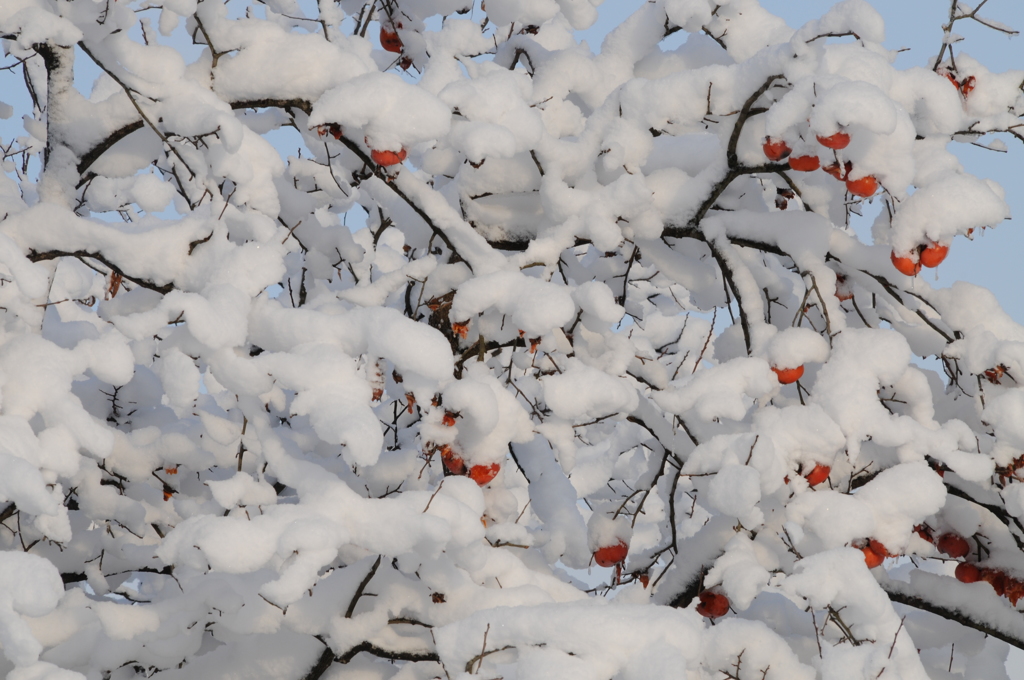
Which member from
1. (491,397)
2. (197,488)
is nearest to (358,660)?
(197,488)

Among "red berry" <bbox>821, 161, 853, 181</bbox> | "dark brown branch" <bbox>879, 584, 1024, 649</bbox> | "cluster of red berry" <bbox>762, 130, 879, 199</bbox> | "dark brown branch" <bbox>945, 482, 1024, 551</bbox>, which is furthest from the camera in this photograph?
"dark brown branch" <bbox>879, 584, 1024, 649</bbox>

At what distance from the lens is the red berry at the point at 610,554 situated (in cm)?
390

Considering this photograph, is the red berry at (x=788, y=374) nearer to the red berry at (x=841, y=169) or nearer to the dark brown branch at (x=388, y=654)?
the red berry at (x=841, y=169)

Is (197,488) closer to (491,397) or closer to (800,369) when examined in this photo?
(491,397)

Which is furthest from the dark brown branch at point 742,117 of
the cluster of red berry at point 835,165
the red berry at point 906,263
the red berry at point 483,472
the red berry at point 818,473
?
the red berry at point 483,472

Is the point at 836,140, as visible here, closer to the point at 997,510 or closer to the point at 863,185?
the point at 863,185

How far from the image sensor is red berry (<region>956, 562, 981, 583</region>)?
12.0 feet

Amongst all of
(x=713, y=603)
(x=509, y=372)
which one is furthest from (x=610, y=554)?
(x=509, y=372)

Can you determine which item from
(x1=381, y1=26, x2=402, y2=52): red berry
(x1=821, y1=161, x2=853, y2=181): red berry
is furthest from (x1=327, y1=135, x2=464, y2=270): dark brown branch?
(x1=381, y1=26, x2=402, y2=52): red berry

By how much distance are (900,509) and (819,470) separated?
0.83 feet

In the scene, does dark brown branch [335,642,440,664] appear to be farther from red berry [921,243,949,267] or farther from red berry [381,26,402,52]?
red berry [381,26,402,52]

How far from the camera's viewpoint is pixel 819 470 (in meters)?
2.86

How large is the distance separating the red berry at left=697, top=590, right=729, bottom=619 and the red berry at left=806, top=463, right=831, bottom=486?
2.64 feet

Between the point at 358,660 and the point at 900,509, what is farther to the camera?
the point at 358,660
